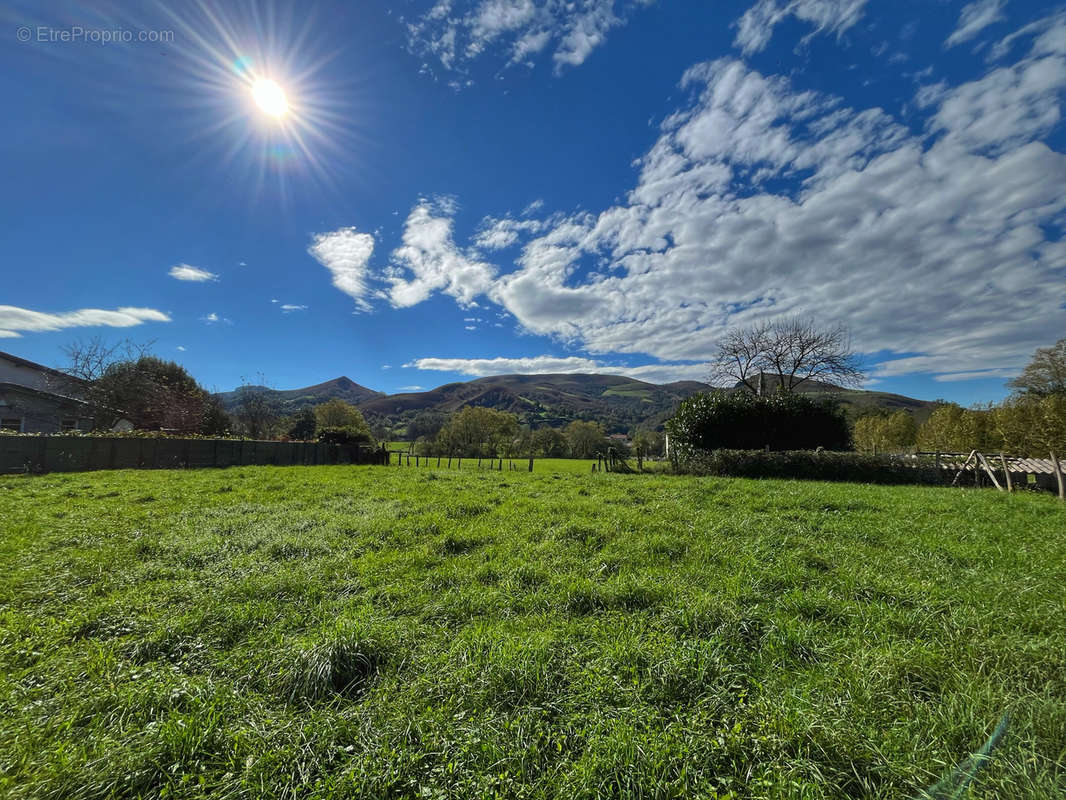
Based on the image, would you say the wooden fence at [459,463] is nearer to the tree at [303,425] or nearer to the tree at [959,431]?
the tree at [303,425]

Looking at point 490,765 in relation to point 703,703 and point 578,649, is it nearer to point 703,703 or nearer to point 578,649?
point 578,649

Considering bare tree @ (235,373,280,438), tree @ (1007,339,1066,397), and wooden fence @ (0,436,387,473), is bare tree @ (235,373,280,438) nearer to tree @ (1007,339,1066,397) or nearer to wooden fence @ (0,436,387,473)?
wooden fence @ (0,436,387,473)

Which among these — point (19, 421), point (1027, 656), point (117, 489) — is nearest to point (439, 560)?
point (1027, 656)

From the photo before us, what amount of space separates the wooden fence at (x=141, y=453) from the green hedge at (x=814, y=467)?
2488cm

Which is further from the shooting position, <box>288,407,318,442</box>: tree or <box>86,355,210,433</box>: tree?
<box>288,407,318,442</box>: tree

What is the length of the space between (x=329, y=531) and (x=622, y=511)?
6344mm

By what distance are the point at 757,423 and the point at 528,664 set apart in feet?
77.1

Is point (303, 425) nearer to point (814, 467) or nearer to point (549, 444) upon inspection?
point (549, 444)

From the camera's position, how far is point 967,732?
8.06ft

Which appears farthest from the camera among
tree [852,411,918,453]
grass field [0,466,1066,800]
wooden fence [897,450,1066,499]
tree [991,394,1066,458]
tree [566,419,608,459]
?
tree [566,419,608,459]

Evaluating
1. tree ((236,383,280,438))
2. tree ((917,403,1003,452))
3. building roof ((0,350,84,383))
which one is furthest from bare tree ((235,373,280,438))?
tree ((917,403,1003,452))

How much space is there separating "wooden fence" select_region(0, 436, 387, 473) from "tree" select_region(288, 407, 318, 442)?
31232 mm

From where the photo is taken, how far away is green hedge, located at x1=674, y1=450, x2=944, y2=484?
55.6 ft

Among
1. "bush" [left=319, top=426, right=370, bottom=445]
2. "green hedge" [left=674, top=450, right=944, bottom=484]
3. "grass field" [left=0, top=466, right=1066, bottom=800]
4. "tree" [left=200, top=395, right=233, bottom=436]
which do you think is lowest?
"grass field" [left=0, top=466, right=1066, bottom=800]
